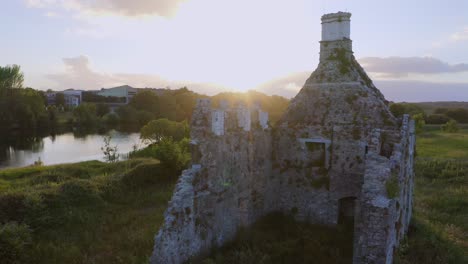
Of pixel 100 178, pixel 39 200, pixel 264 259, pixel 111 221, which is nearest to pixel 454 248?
pixel 264 259

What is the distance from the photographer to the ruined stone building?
27.0 ft

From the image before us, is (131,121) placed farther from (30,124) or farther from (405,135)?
(405,135)

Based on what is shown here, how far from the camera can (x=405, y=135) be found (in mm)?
10805

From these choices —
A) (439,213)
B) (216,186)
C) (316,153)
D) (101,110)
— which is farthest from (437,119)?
(101,110)

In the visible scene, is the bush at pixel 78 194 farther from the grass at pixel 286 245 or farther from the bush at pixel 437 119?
the bush at pixel 437 119

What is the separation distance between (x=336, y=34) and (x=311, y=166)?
492cm

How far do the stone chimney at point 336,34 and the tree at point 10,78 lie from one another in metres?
60.5

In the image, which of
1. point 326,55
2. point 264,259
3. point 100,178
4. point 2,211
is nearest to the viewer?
point 264,259

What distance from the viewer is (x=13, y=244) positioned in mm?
11266

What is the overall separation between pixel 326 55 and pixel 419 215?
26.9 ft

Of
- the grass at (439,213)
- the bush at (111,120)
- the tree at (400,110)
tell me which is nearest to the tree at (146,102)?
the bush at (111,120)

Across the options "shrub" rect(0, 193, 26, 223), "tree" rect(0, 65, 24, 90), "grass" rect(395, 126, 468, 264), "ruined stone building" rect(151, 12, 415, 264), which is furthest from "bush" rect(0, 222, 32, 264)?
"tree" rect(0, 65, 24, 90)

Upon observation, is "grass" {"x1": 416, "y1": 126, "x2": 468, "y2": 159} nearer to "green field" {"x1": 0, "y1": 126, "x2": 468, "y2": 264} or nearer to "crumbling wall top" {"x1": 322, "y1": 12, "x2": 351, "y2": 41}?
"green field" {"x1": 0, "y1": 126, "x2": 468, "y2": 264}

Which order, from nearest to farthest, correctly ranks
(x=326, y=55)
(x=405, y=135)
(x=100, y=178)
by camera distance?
(x=405, y=135)
(x=326, y=55)
(x=100, y=178)
